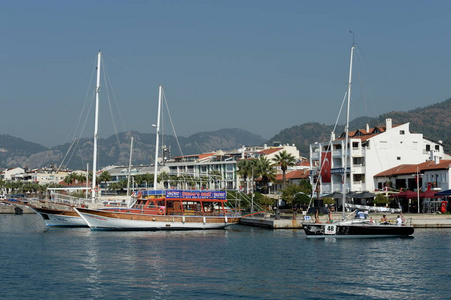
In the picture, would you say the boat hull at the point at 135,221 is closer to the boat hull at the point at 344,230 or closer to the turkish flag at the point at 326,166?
the boat hull at the point at 344,230

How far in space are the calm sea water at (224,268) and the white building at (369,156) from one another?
37.1m

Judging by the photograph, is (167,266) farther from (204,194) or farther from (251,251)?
(204,194)

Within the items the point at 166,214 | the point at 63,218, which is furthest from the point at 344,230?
the point at 63,218

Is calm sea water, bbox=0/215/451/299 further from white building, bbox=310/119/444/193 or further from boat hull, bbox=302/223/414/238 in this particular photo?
white building, bbox=310/119/444/193

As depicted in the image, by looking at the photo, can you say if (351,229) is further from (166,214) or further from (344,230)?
(166,214)

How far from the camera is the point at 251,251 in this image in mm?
52469

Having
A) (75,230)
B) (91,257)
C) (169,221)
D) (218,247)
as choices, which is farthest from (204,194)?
(91,257)

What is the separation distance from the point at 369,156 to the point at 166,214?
40.1 metres

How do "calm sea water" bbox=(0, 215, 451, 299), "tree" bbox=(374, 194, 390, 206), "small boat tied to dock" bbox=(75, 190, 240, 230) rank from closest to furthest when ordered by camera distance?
"calm sea water" bbox=(0, 215, 451, 299) → "small boat tied to dock" bbox=(75, 190, 240, 230) → "tree" bbox=(374, 194, 390, 206)

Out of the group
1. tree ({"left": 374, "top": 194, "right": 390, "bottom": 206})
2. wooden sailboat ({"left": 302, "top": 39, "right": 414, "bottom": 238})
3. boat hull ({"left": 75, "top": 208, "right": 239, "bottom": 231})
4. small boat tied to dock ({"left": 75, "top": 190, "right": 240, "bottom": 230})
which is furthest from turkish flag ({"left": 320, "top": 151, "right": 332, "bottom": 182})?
wooden sailboat ({"left": 302, "top": 39, "right": 414, "bottom": 238})

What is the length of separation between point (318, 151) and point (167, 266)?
71.9 m

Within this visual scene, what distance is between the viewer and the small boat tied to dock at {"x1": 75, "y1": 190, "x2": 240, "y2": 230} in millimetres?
74875

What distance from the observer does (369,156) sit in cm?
10181

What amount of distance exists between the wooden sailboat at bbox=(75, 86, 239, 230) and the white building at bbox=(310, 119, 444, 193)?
28979 mm
